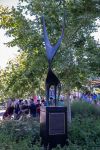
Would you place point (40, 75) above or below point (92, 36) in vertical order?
below

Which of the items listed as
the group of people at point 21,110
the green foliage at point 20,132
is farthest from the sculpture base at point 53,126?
the group of people at point 21,110

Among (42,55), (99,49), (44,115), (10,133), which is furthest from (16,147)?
(99,49)

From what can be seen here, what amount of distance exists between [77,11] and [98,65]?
2.23 m

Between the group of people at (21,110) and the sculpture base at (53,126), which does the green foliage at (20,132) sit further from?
the group of people at (21,110)

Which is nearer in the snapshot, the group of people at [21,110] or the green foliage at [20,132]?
the green foliage at [20,132]

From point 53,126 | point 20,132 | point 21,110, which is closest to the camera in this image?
point 53,126

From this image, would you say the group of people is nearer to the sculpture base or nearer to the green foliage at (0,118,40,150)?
the green foliage at (0,118,40,150)

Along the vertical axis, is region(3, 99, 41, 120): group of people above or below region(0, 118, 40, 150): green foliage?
above

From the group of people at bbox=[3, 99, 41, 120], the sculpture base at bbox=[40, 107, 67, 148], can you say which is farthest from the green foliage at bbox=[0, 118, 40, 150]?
the group of people at bbox=[3, 99, 41, 120]

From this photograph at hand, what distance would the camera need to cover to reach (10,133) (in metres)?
8.60

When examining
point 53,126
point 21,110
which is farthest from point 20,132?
point 21,110

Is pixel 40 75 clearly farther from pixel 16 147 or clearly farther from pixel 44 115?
pixel 16 147

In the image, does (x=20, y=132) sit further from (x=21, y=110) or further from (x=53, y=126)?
(x=21, y=110)

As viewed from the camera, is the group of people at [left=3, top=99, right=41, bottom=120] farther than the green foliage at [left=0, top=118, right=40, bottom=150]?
Yes
